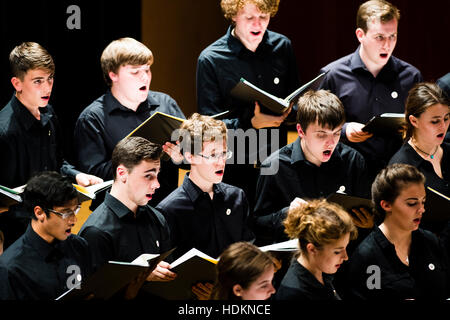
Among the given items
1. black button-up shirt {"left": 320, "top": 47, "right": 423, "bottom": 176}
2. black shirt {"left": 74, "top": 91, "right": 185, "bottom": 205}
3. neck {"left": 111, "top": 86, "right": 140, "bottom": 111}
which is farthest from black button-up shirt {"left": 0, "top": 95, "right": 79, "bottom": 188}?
black button-up shirt {"left": 320, "top": 47, "right": 423, "bottom": 176}

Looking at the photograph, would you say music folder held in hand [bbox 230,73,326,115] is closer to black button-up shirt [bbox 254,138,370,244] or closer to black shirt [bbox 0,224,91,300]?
black button-up shirt [bbox 254,138,370,244]

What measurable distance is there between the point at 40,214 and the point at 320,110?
1321mm

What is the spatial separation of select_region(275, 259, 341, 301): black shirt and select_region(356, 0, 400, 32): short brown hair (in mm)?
1544

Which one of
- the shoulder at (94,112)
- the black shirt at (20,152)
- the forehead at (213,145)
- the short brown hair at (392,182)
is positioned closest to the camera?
the short brown hair at (392,182)

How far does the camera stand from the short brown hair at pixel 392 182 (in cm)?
334

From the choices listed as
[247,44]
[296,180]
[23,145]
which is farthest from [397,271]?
[23,145]

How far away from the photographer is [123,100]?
3846 millimetres

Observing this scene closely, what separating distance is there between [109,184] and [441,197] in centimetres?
140

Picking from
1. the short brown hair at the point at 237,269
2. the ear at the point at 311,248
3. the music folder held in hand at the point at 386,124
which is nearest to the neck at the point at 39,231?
the short brown hair at the point at 237,269

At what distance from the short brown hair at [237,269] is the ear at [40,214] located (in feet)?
2.40

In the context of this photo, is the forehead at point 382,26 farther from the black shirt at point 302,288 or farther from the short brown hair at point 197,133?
the black shirt at point 302,288

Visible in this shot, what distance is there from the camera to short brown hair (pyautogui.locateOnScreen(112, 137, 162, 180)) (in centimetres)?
324
